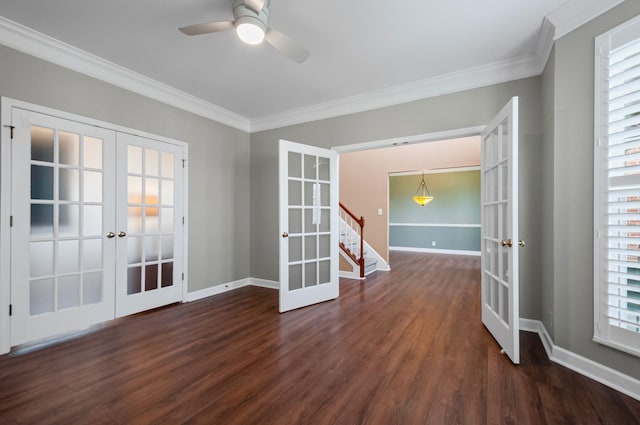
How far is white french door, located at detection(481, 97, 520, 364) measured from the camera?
2.19 metres

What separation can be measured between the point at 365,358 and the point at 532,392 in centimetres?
113

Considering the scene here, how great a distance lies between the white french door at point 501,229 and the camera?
2186 millimetres

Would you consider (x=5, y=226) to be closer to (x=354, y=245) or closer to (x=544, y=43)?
(x=544, y=43)

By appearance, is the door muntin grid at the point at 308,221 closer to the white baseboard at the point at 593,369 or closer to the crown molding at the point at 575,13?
the white baseboard at the point at 593,369

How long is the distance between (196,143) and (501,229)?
383 cm

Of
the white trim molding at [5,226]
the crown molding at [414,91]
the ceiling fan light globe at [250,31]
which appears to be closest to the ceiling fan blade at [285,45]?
the ceiling fan light globe at [250,31]

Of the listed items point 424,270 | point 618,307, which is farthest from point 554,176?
point 424,270

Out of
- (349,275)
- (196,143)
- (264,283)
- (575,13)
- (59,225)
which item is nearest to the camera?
(575,13)

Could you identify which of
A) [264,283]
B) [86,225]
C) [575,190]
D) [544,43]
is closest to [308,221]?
[264,283]

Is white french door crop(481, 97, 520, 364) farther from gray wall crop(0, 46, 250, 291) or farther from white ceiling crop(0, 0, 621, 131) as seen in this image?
gray wall crop(0, 46, 250, 291)

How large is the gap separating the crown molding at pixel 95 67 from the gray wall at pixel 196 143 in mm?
62

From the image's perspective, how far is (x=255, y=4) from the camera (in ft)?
6.13

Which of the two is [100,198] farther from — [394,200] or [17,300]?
[394,200]

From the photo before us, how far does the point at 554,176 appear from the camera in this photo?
2262 mm
